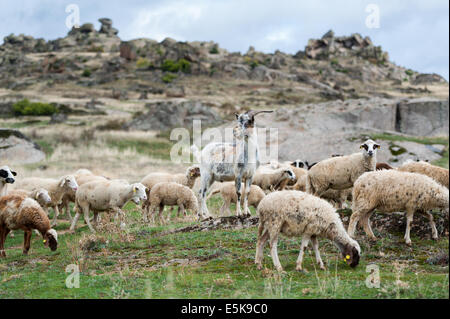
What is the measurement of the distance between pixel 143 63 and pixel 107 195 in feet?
261

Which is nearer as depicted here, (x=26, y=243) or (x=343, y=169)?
(x=26, y=243)

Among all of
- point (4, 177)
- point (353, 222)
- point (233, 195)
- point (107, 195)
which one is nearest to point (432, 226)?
point (353, 222)

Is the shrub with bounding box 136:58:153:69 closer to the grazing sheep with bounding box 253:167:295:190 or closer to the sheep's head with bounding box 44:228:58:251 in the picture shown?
the grazing sheep with bounding box 253:167:295:190

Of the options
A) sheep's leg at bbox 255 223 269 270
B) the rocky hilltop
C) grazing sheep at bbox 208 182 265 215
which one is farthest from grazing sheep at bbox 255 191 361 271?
the rocky hilltop

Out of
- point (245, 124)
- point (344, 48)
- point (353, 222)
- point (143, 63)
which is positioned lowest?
point (353, 222)

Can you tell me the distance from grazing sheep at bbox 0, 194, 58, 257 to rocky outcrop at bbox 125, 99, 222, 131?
31910mm

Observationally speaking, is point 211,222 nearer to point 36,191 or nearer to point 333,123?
point 36,191

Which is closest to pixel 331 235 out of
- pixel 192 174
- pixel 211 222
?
pixel 211 222

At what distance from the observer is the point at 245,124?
1356cm

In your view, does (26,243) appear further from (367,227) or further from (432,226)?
(432,226)

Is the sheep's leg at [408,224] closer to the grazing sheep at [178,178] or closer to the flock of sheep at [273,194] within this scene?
the flock of sheep at [273,194]

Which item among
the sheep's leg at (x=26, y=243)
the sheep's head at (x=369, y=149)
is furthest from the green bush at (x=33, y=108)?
the sheep's head at (x=369, y=149)

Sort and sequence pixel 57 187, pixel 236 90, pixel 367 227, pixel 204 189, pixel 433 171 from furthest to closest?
pixel 236 90 → pixel 57 187 → pixel 204 189 → pixel 433 171 → pixel 367 227

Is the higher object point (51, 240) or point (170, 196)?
point (170, 196)
